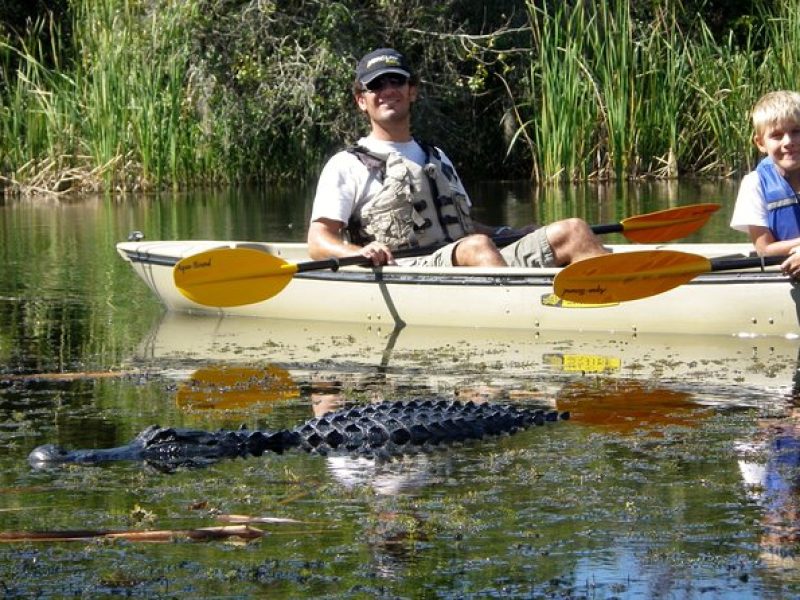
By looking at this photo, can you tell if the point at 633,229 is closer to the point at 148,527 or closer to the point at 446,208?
the point at 446,208

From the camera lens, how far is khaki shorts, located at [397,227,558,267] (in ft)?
27.2

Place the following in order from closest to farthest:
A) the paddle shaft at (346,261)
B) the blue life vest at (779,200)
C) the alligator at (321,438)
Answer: the alligator at (321,438) < the blue life vest at (779,200) < the paddle shaft at (346,261)

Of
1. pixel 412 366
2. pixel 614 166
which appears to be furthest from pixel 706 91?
pixel 412 366

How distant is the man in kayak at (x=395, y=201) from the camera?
8.12 metres

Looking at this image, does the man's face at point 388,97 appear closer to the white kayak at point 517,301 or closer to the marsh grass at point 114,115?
the white kayak at point 517,301

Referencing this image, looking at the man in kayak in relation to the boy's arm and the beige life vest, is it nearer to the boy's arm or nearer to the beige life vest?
the beige life vest

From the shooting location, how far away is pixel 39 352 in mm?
7957

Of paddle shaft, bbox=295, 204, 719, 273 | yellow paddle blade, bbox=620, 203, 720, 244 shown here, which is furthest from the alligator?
yellow paddle blade, bbox=620, 203, 720, 244

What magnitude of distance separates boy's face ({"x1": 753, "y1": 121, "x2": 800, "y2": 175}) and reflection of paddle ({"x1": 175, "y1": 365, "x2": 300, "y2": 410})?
7.50ft

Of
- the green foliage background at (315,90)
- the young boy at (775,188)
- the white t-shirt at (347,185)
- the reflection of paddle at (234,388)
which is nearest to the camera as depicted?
the reflection of paddle at (234,388)

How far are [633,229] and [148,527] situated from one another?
5308 mm

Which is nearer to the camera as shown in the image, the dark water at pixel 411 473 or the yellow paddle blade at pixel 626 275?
the dark water at pixel 411 473

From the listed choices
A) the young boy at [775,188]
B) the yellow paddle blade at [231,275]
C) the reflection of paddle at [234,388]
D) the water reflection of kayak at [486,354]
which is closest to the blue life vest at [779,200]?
the young boy at [775,188]

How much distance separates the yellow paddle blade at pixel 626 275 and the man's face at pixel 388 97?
115 centimetres
